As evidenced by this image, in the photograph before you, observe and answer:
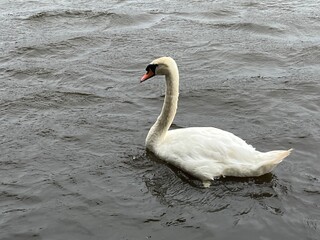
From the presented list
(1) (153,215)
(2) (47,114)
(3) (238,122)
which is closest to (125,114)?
(2) (47,114)

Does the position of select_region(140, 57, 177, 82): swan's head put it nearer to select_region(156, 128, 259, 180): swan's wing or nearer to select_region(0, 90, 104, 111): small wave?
select_region(156, 128, 259, 180): swan's wing

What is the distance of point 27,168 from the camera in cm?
773

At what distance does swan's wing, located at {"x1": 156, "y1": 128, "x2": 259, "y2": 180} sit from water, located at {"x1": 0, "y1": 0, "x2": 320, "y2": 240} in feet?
0.72

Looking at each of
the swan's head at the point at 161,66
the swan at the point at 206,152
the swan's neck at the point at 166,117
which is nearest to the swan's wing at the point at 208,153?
the swan at the point at 206,152

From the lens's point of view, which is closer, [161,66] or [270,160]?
[270,160]

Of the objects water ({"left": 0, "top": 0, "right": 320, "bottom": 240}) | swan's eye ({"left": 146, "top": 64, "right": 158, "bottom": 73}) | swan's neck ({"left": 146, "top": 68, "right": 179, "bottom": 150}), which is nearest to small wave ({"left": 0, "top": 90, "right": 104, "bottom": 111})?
water ({"left": 0, "top": 0, "right": 320, "bottom": 240})

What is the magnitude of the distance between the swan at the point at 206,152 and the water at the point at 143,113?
0.63ft

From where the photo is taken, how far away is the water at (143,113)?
6691 millimetres

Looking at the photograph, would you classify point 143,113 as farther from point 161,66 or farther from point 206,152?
point 206,152

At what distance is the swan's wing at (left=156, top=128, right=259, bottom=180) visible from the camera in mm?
7238

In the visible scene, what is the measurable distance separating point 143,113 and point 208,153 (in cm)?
251

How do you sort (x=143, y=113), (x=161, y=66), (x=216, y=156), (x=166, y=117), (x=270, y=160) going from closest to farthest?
1. (x=270, y=160)
2. (x=216, y=156)
3. (x=161, y=66)
4. (x=166, y=117)
5. (x=143, y=113)

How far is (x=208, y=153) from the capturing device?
7.36 metres

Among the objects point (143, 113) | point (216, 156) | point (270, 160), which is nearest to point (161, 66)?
point (216, 156)
